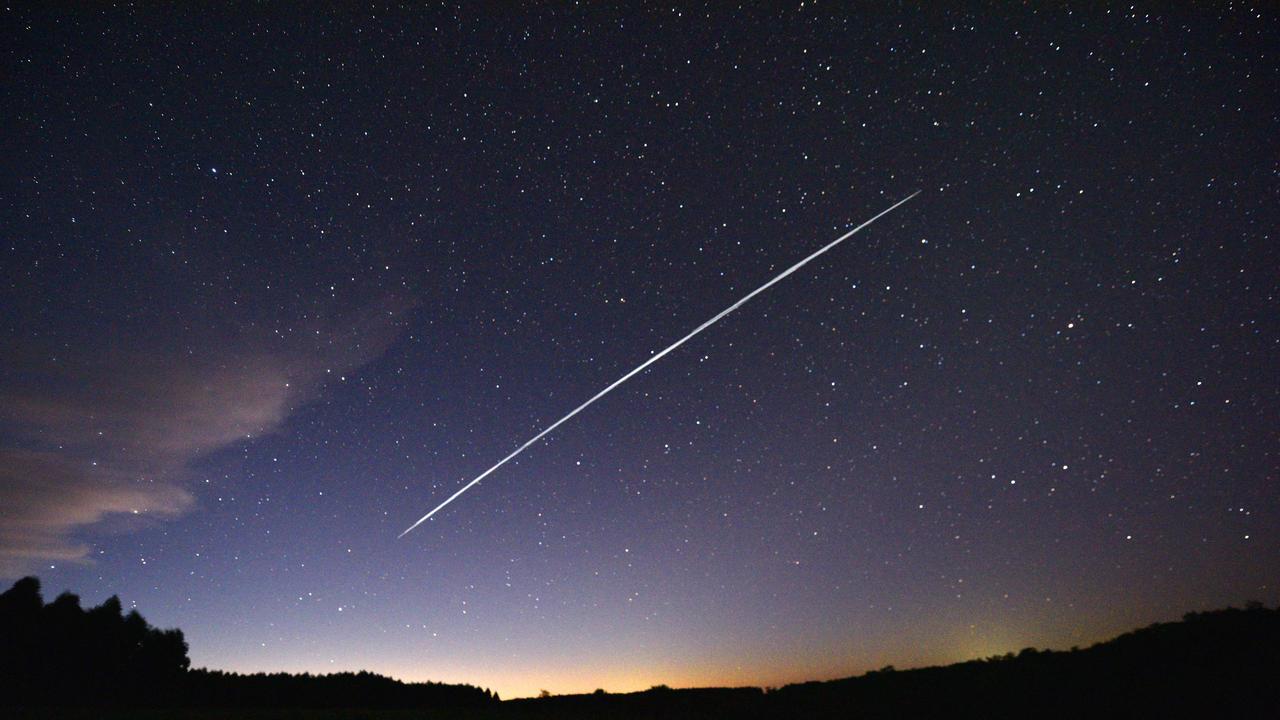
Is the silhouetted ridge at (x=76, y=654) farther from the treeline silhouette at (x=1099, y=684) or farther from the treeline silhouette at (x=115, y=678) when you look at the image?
the treeline silhouette at (x=1099, y=684)

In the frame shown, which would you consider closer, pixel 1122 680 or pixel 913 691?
pixel 1122 680

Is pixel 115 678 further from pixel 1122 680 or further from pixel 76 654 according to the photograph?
pixel 1122 680

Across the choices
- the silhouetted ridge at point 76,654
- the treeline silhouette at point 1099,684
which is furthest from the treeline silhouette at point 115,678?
the treeline silhouette at point 1099,684

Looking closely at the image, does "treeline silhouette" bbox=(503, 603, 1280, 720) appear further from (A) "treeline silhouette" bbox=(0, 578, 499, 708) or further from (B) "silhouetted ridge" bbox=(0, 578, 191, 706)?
(B) "silhouetted ridge" bbox=(0, 578, 191, 706)

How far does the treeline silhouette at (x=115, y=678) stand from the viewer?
25.4 meters

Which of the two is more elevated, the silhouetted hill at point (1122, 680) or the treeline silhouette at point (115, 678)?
the treeline silhouette at point (115, 678)

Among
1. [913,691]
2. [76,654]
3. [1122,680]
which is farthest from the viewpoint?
[76,654]

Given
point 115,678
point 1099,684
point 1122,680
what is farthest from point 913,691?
point 115,678

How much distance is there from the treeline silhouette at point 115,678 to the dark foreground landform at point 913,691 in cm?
7

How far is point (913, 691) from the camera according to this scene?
11.7 metres

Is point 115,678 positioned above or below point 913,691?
above

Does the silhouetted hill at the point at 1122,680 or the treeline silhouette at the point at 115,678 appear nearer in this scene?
the silhouetted hill at the point at 1122,680

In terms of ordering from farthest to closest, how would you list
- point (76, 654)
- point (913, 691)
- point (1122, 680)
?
point (76, 654)
point (913, 691)
point (1122, 680)

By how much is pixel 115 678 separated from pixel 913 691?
1372 inches
